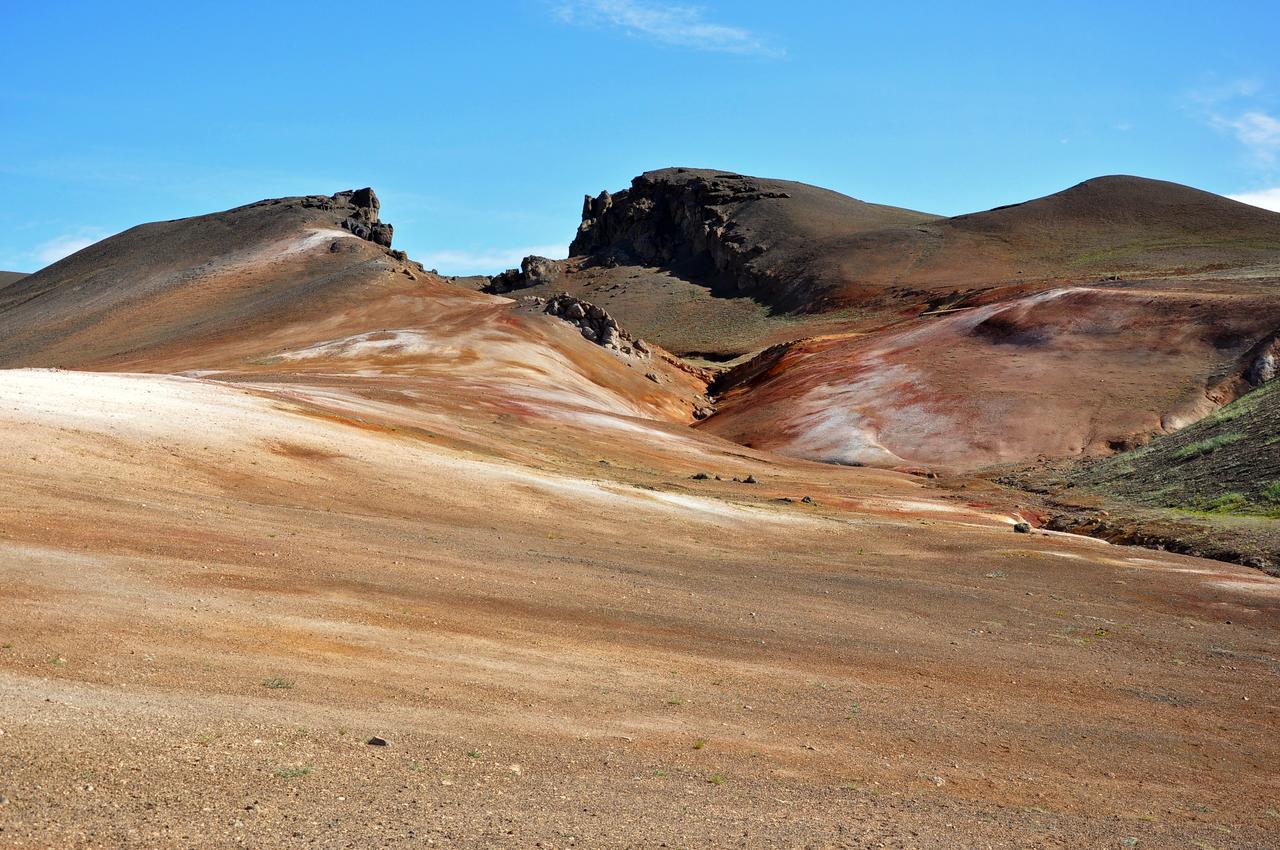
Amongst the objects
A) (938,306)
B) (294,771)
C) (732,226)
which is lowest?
(294,771)

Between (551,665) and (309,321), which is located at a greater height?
(309,321)

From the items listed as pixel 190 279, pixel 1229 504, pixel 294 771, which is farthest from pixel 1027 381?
pixel 190 279

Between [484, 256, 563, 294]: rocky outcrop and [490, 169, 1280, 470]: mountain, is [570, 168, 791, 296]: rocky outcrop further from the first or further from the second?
[484, 256, 563, 294]: rocky outcrop

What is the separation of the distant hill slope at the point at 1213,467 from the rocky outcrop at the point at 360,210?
317 feet

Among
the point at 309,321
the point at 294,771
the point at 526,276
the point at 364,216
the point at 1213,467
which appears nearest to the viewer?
the point at 294,771

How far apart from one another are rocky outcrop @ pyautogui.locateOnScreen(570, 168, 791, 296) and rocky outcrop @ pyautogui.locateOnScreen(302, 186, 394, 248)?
51.1m

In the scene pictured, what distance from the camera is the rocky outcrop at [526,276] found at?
171 meters

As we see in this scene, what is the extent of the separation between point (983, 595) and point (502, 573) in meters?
10.0

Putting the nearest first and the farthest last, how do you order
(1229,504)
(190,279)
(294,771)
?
1. (294,771)
2. (1229,504)
3. (190,279)

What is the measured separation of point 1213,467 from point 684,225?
146608 millimetres

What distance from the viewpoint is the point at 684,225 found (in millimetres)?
182000

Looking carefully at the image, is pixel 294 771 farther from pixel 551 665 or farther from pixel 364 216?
pixel 364 216

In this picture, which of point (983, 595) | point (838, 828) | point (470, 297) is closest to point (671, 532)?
point (983, 595)

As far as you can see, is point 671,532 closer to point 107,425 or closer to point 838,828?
point 107,425
